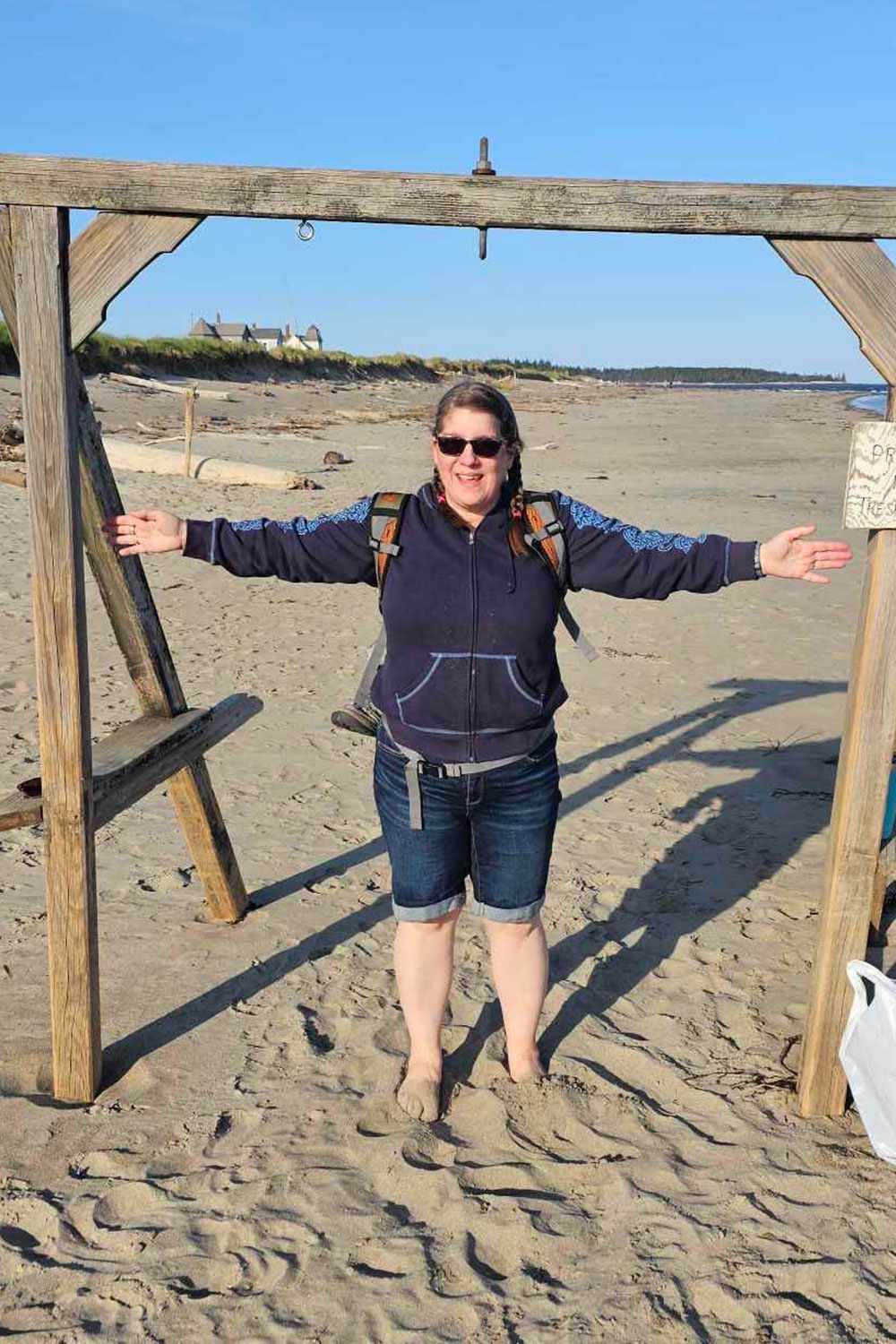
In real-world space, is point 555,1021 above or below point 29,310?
below

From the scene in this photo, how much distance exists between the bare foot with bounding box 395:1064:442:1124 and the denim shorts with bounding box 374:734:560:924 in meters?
0.55

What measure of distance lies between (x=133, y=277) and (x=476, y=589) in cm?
124

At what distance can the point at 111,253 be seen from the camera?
307cm

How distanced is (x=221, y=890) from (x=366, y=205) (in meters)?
2.69

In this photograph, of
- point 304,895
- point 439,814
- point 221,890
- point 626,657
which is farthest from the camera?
point 626,657

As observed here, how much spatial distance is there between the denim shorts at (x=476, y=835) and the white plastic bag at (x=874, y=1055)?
94cm

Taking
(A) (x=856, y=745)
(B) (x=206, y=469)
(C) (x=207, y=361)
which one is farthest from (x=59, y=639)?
(C) (x=207, y=361)

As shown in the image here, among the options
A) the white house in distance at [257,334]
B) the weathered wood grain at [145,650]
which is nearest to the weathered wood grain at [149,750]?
the weathered wood grain at [145,650]

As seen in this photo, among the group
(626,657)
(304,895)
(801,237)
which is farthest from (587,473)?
(801,237)

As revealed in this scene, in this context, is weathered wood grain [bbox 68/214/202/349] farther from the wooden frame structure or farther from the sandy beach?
the sandy beach

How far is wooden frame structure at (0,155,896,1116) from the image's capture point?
2965 mm

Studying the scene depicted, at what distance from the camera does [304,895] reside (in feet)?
16.2

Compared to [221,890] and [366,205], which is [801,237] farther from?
[221,890]

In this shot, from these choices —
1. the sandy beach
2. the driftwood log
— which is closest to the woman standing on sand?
the sandy beach
